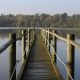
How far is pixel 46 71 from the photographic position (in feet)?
29.1

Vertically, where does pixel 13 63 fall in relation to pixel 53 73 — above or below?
above

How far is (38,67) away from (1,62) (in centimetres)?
1739

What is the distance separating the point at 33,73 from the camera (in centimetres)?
853

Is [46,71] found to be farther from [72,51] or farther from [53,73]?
[72,51]

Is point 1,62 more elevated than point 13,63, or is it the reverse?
point 13,63

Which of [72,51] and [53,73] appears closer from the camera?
[72,51]

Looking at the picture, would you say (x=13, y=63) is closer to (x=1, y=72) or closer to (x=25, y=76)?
(x=25, y=76)

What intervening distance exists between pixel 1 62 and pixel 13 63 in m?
21.0

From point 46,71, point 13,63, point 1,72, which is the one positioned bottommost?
point 1,72

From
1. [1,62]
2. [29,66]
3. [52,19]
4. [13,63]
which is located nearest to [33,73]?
[29,66]

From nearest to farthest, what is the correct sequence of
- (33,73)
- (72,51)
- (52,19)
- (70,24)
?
1. (72,51)
2. (33,73)
3. (52,19)
4. (70,24)

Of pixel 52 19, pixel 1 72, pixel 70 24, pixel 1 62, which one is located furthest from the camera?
pixel 70 24

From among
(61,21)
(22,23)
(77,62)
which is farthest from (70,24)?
(77,62)

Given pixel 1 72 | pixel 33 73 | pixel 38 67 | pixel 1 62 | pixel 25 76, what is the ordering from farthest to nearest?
pixel 1 62 → pixel 1 72 → pixel 38 67 → pixel 33 73 → pixel 25 76
